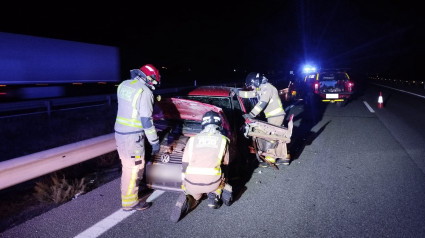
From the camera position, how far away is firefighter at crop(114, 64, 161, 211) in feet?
11.9

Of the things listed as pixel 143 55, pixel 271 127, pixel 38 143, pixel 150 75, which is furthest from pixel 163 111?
pixel 143 55

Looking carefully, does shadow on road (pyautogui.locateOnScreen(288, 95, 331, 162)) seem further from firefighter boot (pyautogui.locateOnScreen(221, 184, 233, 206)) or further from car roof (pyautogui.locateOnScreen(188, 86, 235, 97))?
firefighter boot (pyautogui.locateOnScreen(221, 184, 233, 206))

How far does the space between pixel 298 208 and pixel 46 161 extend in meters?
3.30

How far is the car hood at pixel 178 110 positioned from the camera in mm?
4484

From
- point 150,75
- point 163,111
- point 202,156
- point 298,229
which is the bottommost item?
point 298,229

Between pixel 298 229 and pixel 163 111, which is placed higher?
pixel 163 111

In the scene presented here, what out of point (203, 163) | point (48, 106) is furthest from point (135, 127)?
point (48, 106)

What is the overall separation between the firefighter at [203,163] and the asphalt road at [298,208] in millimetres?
323

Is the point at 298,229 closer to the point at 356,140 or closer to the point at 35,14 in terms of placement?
the point at 356,140

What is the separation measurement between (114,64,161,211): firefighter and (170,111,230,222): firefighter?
21.4 inches

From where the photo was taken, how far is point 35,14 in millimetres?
17016

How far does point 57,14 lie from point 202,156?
62.9 ft

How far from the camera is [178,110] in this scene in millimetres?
4754

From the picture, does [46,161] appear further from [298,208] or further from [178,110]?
[298,208]
